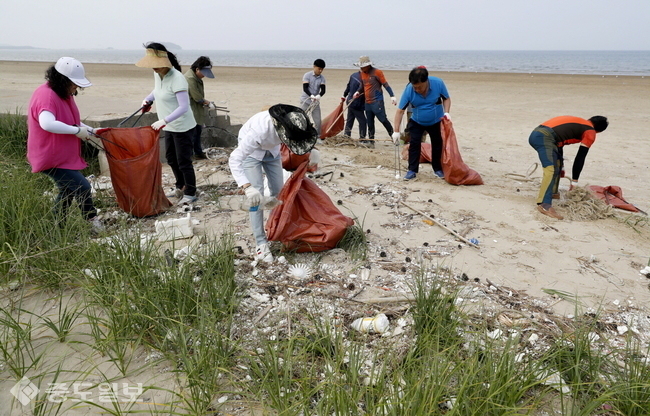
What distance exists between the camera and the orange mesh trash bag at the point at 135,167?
405 cm

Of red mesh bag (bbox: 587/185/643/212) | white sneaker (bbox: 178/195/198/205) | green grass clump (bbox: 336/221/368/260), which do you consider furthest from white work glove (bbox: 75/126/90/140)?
red mesh bag (bbox: 587/185/643/212)

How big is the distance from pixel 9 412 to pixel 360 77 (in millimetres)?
6614

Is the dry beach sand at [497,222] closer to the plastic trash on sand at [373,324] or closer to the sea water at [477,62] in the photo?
the plastic trash on sand at [373,324]

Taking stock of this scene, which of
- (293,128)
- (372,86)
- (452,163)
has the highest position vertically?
(372,86)

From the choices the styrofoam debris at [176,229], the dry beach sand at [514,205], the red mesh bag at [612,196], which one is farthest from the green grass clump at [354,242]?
the red mesh bag at [612,196]

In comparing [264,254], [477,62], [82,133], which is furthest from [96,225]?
[477,62]

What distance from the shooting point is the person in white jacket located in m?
3.03

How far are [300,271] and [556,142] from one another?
10.3 ft

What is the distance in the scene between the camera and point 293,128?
9.71ft

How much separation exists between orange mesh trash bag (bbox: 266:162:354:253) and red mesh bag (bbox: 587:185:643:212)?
296 centimetres

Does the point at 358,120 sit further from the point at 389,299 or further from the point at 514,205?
the point at 389,299

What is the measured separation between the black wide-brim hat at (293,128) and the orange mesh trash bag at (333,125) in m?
4.67

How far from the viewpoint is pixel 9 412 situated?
193 centimetres

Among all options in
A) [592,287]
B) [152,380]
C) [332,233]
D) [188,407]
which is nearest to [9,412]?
[152,380]
